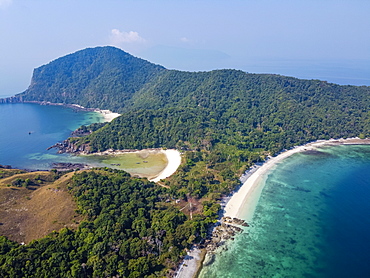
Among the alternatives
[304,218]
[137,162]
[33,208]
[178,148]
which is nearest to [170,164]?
[137,162]

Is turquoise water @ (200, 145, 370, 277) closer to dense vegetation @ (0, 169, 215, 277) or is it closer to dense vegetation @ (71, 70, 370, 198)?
dense vegetation @ (0, 169, 215, 277)

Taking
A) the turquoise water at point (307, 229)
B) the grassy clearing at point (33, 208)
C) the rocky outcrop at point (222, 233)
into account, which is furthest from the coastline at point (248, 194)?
the grassy clearing at point (33, 208)

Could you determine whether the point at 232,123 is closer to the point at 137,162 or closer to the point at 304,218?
the point at 137,162

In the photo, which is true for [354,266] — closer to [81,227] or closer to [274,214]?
[274,214]

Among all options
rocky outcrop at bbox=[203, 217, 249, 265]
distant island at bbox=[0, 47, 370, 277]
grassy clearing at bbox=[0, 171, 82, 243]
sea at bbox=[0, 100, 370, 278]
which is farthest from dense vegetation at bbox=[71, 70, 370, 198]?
grassy clearing at bbox=[0, 171, 82, 243]

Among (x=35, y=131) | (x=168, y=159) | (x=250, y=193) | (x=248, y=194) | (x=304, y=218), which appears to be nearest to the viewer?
(x=304, y=218)

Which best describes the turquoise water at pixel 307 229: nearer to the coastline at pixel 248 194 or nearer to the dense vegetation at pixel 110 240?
the coastline at pixel 248 194
